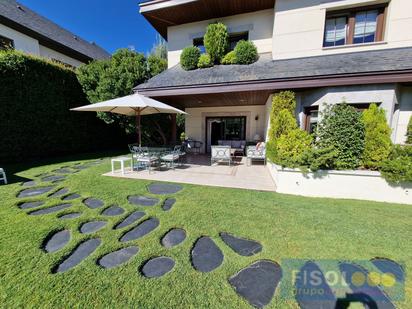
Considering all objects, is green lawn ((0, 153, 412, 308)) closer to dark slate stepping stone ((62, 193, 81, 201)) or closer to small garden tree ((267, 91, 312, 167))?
dark slate stepping stone ((62, 193, 81, 201))

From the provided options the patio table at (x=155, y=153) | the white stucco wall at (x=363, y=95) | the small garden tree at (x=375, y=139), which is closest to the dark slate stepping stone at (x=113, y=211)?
the patio table at (x=155, y=153)

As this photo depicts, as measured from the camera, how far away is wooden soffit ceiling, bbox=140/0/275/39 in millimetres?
8664

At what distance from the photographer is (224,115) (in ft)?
39.8

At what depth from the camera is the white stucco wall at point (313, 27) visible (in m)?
6.89

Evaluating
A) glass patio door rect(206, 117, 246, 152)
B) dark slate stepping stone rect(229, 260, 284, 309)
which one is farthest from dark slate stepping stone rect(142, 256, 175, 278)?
glass patio door rect(206, 117, 246, 152)

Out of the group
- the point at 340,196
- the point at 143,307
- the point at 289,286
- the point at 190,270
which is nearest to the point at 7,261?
the point at 143,307

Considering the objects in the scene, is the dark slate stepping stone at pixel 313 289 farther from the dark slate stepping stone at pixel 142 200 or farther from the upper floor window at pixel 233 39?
the upper floor window at pixel 233 39

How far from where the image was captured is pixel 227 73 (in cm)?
798

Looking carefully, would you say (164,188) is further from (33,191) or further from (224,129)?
(224,129)

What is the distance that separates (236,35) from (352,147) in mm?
8135

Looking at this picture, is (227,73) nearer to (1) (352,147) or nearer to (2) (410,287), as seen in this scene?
(1) (352,147)

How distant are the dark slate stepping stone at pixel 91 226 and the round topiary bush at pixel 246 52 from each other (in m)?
8.60

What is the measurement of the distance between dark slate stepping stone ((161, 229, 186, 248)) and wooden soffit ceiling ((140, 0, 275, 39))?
10.0 m

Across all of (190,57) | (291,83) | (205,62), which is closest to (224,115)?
(205,62)
